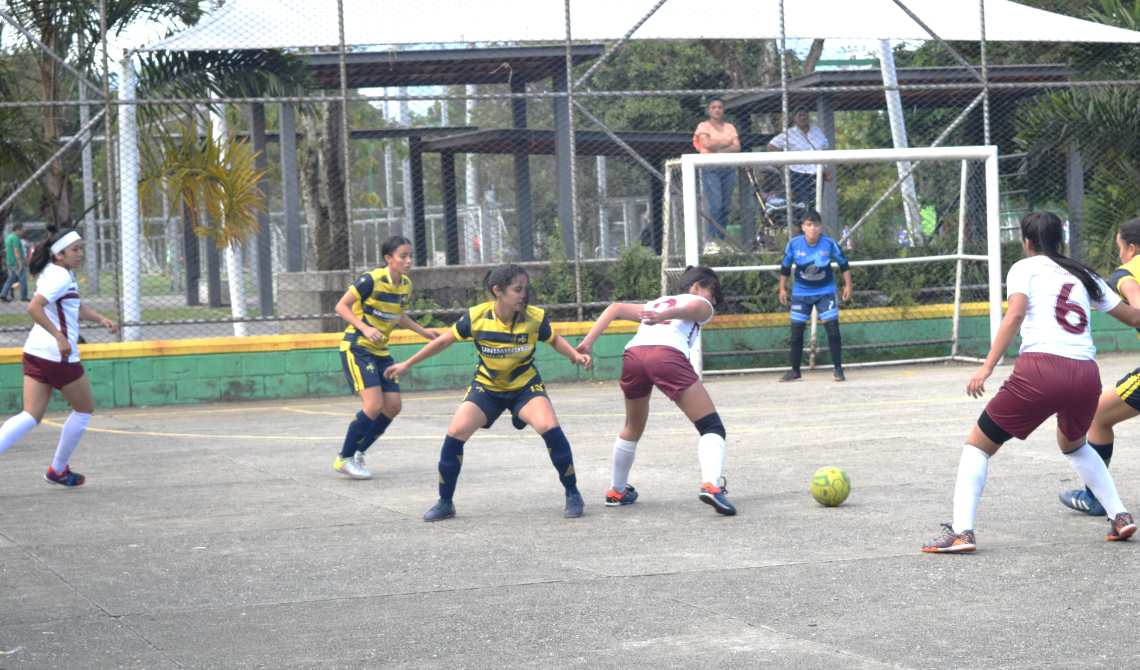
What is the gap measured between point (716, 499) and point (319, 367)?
786cm

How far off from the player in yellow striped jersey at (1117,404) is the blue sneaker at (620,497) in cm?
239

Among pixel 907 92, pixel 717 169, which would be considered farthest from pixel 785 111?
pixel 907 92

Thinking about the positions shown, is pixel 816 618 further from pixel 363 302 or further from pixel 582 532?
pixel 363 302

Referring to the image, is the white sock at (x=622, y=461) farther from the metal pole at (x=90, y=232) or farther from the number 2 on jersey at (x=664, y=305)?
the metal pole at (x=90, y=232)

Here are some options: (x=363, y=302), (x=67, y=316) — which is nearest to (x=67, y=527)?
(x=67, y=316)

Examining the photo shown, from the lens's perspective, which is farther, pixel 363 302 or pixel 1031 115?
pixel 1031 115

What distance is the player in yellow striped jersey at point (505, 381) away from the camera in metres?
6.76

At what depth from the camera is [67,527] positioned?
6781 mm

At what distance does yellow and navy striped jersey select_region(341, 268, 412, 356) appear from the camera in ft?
28.1

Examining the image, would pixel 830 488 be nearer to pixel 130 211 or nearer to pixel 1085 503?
pixel 1085 503

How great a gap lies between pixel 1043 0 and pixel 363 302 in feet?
66.7

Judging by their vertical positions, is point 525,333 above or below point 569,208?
below

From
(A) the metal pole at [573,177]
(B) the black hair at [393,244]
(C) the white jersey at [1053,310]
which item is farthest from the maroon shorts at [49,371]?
(A) the metal pole at [573,177]

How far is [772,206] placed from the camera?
→ 1583 centimetres
